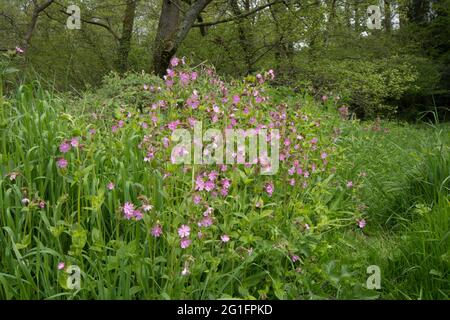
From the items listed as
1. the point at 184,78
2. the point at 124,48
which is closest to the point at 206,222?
the point at 184,78

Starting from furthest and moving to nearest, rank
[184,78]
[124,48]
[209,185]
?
[124,48] < [184,78] < [209,185]

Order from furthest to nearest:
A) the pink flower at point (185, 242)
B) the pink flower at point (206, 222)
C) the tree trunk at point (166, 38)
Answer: the tree trunk at point (166, 38)
the pink flower at point (206, 222)
the pink flower at point (185, 242)

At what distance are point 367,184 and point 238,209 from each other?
1689 millimetres

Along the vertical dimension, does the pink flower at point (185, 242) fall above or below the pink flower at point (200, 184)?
below

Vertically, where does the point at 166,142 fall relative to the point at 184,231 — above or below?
above

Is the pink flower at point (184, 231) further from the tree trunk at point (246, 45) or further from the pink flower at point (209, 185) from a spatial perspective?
the tree trunk at point (246, 45)

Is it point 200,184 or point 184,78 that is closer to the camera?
point 200,184

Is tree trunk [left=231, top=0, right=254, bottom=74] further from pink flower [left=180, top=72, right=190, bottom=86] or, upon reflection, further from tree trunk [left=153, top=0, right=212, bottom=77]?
pink flower [left=180, top=72, right=190, bottom=86]

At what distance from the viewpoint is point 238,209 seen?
8.29 ft

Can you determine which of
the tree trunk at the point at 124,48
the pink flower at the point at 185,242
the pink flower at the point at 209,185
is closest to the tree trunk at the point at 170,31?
the tree trunk at the point at 124,48

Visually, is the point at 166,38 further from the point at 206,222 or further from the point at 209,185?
the point at 206,222
